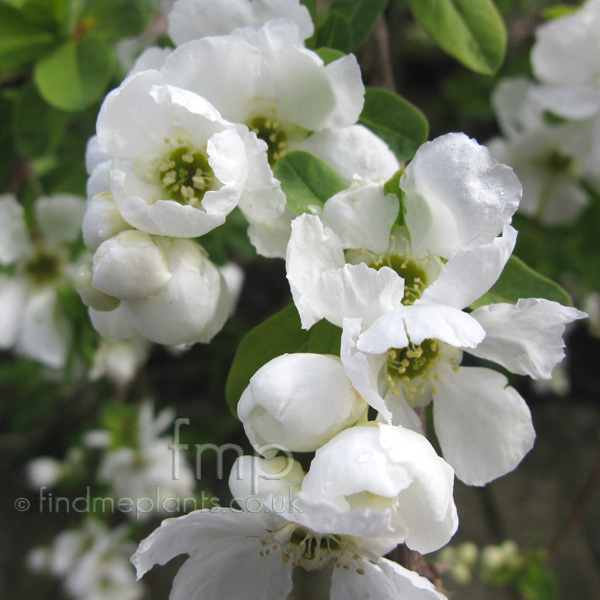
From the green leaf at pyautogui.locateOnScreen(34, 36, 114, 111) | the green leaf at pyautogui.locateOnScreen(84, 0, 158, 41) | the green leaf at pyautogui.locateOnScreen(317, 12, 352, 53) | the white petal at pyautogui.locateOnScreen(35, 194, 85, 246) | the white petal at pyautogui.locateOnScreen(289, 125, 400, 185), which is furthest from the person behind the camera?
the white petal at pyautogui.locateOnScreen(35, 194, 85, 246)

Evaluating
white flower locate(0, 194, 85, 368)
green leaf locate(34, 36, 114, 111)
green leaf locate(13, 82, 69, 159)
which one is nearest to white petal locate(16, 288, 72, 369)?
white flower locate(0, 194, 85, 368)

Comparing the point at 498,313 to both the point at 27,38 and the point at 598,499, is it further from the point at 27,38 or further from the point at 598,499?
the point at 598,499

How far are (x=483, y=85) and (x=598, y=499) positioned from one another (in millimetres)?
1736

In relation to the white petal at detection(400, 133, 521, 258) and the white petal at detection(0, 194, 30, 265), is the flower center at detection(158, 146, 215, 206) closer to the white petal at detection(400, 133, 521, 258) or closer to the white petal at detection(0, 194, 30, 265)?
the white petal at detection(400, 133, 521, 258)

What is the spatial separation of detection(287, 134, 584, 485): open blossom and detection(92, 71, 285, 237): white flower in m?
0.09

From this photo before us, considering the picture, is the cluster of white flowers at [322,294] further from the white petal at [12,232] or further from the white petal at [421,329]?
the white petal at [12,232]

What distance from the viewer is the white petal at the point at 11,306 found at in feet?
4.29

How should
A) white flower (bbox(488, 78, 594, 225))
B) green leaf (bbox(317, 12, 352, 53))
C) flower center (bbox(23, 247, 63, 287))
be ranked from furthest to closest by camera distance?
white flower (bbox(488, 78, 594, 225)), flower center (bbox(23, 247, 63, 287)), green leaf (bbox(317, 12, 352, 53))

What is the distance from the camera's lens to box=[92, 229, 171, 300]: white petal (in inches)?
24.4

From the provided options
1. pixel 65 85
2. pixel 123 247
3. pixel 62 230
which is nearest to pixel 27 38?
pixel 65 85

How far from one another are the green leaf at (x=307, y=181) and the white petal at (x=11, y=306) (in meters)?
0.85

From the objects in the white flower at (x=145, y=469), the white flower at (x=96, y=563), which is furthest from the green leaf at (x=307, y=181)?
the white flower at (x=96, y=563)

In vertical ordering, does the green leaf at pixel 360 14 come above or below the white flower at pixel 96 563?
above

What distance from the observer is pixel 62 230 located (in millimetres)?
1298
